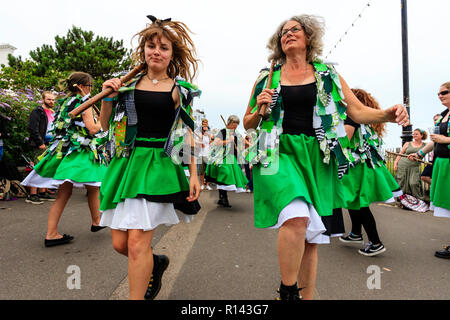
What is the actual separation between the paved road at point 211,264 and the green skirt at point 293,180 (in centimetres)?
80

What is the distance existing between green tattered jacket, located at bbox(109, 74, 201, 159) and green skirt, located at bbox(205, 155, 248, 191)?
4.18 metres

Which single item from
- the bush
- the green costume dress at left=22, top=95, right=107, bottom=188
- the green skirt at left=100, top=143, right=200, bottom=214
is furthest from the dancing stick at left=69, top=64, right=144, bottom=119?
the bush

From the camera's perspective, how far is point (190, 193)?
2.01 metres

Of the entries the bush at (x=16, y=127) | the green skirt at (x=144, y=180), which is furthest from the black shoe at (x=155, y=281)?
the bush at (x=16, y=127)

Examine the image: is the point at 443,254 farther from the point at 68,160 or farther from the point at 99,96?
the point at 68,160

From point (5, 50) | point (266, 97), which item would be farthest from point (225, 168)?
point (5, 50)

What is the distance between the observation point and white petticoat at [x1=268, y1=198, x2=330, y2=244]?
1.67 meters

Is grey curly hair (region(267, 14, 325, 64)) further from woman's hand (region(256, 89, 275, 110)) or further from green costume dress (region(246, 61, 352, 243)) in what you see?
woman's hand (region(256, 89, 275, 110))

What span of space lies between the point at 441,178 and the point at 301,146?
9.07ft

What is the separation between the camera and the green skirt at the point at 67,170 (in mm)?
3257

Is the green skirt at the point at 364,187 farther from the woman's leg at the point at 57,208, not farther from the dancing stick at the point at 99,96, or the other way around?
the woman's leg at the point at 57,208

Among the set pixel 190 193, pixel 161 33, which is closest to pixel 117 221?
pixel 190 193

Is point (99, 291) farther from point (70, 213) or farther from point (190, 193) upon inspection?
point (70, 213)
